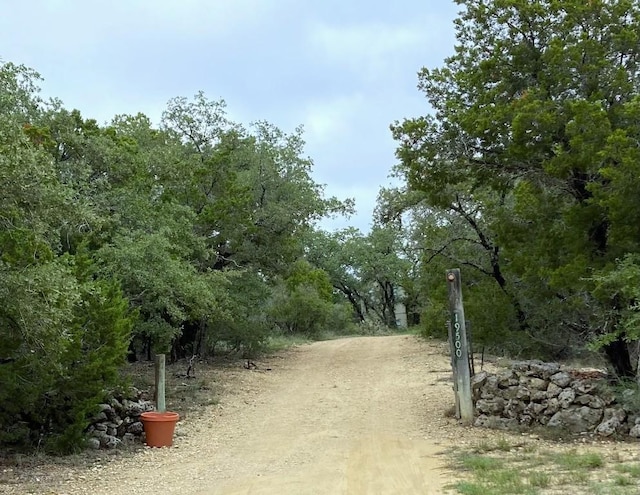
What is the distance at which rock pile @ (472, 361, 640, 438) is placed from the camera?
9.09m

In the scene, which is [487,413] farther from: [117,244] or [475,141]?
[117,244]

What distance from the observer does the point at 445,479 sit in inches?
276

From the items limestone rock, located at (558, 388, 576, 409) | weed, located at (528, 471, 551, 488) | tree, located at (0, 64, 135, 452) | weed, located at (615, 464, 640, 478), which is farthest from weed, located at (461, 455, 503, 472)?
tree, located at (0, 64, 135, 452)

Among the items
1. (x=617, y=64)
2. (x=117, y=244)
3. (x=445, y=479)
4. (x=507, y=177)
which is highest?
(x=617, y=64)

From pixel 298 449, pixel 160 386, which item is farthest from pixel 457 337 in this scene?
pixel 160 386

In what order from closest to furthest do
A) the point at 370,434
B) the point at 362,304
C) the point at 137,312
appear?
the point at 370,434 → the point at 137,312 → the point at 362,304

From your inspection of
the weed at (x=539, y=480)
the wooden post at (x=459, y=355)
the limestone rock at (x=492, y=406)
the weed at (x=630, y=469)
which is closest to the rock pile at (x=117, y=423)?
the wooden post at (x=459, y=355)

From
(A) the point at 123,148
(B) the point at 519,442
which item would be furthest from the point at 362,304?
(B) the point at 519,442

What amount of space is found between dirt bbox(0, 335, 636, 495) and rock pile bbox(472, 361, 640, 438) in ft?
1.99

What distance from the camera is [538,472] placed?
6.92 metres

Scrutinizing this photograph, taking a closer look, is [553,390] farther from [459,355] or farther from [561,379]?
[459,355]

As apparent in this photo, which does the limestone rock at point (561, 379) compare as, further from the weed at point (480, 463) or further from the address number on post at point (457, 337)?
the weed at point (480, 463)

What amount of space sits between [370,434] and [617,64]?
7.24 meters

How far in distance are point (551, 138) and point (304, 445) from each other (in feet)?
20.2
